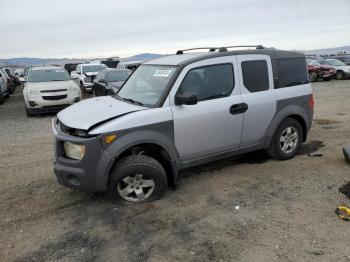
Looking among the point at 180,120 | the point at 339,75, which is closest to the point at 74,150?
the point at 180,120

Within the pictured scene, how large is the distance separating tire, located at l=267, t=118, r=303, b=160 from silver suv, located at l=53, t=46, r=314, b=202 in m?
0.02

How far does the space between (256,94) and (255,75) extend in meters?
0.30

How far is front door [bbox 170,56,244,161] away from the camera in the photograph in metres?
4.80

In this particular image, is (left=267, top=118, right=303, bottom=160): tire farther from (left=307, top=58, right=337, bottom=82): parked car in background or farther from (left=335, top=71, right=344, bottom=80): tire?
(left=335, top=71, right=344, bottom=80): tire

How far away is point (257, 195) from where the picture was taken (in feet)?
15.6

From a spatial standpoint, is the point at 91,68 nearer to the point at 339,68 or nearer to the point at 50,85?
the point at 50,85

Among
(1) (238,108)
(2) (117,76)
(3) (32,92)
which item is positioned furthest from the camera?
(2) (117,76)

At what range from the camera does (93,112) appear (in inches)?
187

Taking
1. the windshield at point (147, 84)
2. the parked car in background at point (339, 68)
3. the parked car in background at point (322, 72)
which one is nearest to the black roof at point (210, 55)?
the windshield at point (147, 84)

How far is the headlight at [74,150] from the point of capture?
429cm

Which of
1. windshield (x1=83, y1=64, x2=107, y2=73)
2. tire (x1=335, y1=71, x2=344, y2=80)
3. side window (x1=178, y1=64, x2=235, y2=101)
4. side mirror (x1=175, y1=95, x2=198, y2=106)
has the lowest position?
tire (x1=335, y1=71, x2=344, y2=80)

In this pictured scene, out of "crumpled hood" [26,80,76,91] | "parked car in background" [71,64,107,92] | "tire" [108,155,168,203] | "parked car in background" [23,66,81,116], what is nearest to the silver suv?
"tire" [108,155,168,203]

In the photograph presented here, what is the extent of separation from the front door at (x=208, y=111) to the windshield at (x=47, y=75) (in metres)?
9.05

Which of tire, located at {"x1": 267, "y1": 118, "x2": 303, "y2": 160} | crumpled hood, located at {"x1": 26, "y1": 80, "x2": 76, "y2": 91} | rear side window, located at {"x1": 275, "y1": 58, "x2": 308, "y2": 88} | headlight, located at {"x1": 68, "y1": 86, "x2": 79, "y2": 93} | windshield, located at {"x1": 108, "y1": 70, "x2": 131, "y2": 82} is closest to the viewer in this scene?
rear side window, located at {"x1": 275, "y1": 58, "x2": 308, "y2": 88}
